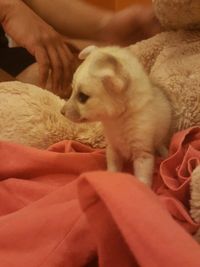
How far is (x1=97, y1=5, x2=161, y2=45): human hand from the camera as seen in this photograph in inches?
39.7

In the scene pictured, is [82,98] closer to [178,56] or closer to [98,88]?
[98,88]

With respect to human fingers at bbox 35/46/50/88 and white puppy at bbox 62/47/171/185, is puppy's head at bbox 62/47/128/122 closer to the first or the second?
white puppy at bbox 62/47/171/185

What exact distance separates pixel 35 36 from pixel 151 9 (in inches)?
10.0

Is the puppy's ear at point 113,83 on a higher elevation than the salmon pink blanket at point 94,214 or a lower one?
higher

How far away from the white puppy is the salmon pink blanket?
0.04 meters

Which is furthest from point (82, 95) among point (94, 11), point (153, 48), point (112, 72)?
point (94, 11)

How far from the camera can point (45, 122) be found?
0.87m

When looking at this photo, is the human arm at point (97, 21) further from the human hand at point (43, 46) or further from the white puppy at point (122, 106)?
the white puppy at point (122, 106)

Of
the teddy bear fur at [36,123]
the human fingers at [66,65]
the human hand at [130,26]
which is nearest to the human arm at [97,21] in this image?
the human hand at [130,26]

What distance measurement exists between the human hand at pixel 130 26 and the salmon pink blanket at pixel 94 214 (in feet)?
1.09

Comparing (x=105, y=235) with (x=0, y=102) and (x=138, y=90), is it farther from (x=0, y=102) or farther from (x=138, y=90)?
(x=0, y=102)

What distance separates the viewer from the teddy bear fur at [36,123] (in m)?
0.86

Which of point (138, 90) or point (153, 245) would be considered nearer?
point (153, 245)

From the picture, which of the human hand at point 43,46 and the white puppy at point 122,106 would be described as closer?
the white puppy at point 122,106
